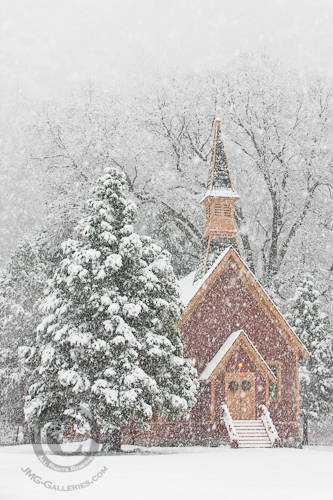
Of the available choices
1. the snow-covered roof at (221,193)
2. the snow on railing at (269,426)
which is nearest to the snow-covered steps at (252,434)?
the snow on railing at (269,426)

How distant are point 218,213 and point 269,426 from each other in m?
10.1

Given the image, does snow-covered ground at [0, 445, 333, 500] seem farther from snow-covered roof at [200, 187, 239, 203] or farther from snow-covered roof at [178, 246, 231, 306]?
snow-covered roof at [200, 187, 239, 203]

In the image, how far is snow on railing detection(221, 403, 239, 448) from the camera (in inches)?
1032

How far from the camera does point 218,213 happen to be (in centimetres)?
3244

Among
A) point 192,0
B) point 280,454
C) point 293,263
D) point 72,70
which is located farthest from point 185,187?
point 192,0

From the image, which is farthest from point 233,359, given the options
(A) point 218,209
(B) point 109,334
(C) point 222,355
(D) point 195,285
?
(B) point 109,334

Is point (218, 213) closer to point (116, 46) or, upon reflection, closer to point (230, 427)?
point (230, 427)

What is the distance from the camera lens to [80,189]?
38750mm

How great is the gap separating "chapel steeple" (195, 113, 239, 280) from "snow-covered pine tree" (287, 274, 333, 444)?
6348 mm

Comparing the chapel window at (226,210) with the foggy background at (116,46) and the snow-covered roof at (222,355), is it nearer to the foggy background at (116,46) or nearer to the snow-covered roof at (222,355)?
the snow-covered roof at (222,355)

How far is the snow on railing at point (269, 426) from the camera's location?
26.6 meters

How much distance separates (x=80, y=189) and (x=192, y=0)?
243 feet

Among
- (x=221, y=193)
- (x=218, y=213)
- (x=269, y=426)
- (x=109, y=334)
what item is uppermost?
(x=221, y=193)

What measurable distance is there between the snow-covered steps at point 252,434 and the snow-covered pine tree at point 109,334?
13.0 feet
